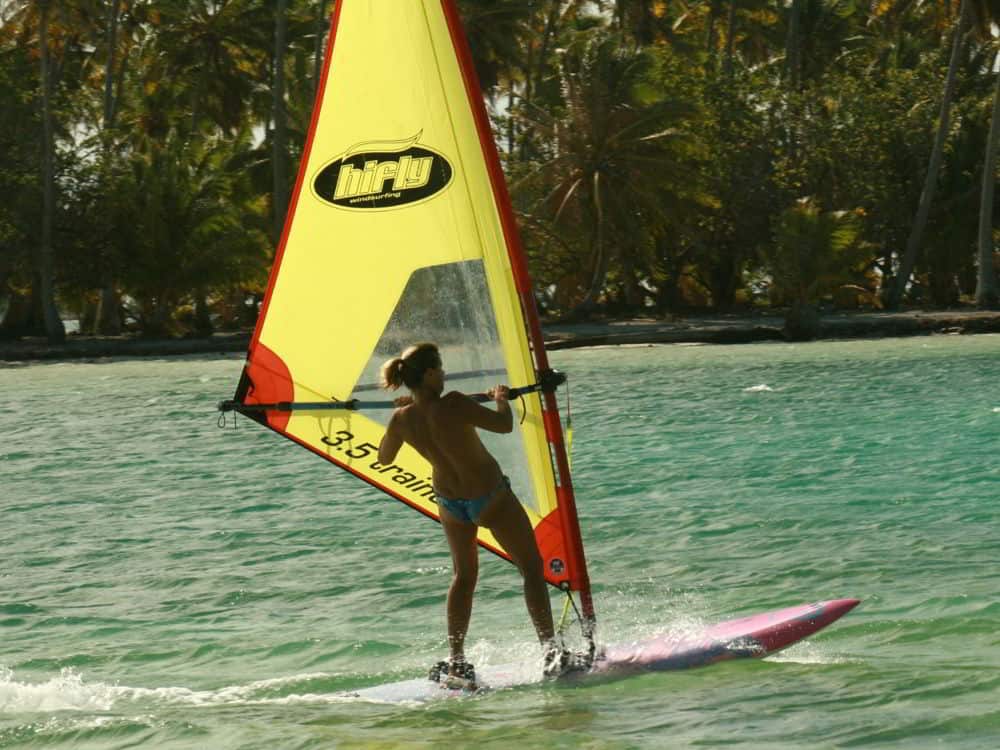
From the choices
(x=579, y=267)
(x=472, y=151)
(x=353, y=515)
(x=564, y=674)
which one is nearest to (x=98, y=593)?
(x=353, y=515)

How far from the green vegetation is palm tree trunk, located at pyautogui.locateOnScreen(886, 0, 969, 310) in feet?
0.37

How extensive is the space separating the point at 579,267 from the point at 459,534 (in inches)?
1632

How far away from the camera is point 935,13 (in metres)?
55.3

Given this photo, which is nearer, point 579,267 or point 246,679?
point 246,679

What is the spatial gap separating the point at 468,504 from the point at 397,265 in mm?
1247

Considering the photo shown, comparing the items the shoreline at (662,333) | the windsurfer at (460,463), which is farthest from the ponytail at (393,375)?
the shoreline at (662,333)

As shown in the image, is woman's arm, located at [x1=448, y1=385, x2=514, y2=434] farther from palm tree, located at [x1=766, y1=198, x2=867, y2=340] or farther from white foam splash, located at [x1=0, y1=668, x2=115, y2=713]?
palm tree, located at [x1=766, y1=198, x2=867, y2=340]

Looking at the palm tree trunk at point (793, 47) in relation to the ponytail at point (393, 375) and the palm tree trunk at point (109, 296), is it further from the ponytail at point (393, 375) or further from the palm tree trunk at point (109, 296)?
the ponytail at point (393, 375)

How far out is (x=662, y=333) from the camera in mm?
39219

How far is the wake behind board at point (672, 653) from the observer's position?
7.52m

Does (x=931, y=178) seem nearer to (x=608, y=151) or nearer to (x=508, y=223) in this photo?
(x=608, y=151)

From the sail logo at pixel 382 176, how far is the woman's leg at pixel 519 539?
4.74 ft

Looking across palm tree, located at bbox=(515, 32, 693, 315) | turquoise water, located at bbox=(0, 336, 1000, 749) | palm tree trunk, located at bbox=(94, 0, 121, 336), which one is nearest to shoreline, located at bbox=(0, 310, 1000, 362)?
palm tree trunk, located at bbox=(94, 0, 121, 336)

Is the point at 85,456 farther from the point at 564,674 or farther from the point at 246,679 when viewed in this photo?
the point at 564,674
